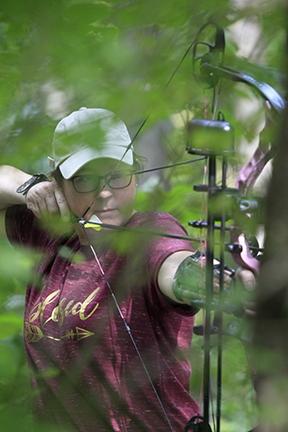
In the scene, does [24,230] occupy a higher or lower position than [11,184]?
lower

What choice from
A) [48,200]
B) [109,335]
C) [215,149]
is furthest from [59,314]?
[215,149]

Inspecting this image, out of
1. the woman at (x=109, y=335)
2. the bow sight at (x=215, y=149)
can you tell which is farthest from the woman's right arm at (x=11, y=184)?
the bow sight at (x=215, y=149)

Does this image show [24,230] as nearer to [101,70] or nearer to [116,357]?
[116,357]

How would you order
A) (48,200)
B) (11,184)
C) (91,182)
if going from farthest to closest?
(11,184) < (48,200) < (91,182)

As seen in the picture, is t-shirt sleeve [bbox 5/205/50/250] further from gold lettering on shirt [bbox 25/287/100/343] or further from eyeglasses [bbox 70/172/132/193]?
eyeglasses [bbox 70/172/132/193]

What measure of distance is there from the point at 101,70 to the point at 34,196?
2.59ft

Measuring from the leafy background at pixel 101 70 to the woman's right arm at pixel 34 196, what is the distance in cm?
50

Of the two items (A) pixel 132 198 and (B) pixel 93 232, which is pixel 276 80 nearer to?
(A) pixel 132 198

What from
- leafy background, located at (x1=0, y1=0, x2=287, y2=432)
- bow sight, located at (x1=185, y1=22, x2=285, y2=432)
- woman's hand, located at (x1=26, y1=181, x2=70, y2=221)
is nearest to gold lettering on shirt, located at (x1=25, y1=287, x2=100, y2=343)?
woman's hand, located at (x1=26, y1=181, x2=70, y2=221)

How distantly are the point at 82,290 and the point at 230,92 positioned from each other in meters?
0.66

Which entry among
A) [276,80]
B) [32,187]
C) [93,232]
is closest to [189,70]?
[276,80]

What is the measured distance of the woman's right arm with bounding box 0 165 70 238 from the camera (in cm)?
115

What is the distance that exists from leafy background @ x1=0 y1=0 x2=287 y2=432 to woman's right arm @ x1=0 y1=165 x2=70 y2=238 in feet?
1.65

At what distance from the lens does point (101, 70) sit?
0.48 metres
